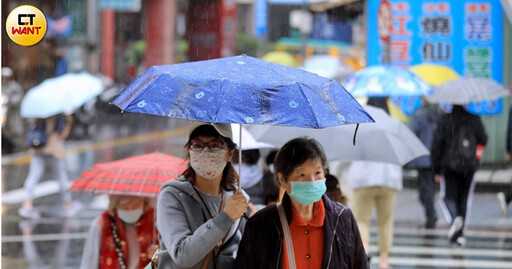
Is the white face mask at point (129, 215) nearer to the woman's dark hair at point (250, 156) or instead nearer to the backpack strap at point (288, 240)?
the woman's dark hair at point (250, 156)

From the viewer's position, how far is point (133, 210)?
5816 millimetres

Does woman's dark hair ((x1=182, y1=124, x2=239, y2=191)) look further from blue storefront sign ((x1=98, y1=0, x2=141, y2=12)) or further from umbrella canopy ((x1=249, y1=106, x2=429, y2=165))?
A: blue storefront sign ((x1=98, y1=0, x2=141, y2=12))

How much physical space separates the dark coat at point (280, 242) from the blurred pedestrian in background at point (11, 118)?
18262 mm

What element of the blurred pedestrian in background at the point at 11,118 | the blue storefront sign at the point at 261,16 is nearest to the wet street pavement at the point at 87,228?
the blurred pedestrian in background at the point at 11,118

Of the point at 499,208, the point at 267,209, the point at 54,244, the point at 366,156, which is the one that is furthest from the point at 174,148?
the point at 267,209

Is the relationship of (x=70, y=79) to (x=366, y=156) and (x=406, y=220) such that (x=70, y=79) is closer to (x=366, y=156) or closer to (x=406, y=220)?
(x=406, y=220)

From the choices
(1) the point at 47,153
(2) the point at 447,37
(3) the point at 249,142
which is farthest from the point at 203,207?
(2) the point at 447,37

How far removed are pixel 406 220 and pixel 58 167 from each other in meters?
5.27

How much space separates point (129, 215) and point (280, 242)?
1.93m

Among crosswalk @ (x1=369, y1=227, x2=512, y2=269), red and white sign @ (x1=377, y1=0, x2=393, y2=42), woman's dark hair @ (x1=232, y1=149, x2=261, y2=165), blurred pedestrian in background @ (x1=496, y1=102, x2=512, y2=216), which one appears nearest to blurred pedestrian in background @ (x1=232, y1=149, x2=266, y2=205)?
woman's dark hair @ (x1=232, y1=149, x2=261, y2=165)

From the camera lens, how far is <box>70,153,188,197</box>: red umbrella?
5.71 m

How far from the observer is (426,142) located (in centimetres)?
1242

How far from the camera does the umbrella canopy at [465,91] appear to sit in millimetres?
11680

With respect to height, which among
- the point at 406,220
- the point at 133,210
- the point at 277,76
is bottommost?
the point at 406,220
